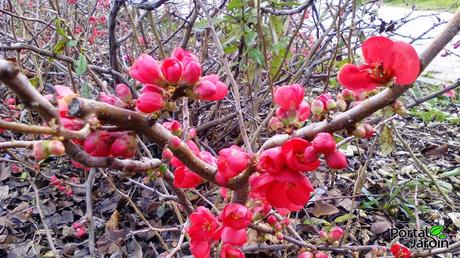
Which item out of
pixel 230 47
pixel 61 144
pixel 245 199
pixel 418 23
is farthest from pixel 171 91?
pixel 418 23

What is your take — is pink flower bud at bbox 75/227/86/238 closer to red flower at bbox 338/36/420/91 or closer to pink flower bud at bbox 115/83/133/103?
pink flower bud at bbox 115/83/133/103

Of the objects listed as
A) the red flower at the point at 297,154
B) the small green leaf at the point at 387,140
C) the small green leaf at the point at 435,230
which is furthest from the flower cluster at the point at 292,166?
the small green leaf at the point at 435,230

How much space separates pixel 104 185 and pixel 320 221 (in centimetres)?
93

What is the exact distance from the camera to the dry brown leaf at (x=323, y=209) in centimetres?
169

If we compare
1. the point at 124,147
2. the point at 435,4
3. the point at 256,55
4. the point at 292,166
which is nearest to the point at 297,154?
the point at 292,166

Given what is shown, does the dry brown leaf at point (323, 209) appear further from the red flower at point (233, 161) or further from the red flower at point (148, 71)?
the red flower at point (148, 71)

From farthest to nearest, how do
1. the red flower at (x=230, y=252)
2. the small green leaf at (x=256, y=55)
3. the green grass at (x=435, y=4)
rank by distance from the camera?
the green grass at (x=435, y=4) → the small green leaf at (x=256, y=55) → the red flower at (x=230, y=252)

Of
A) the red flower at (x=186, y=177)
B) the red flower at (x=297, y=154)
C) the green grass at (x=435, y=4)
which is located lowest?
the green grass at (x=435, y=4)

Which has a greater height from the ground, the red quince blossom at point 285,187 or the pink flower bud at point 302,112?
the pink flower bud at point 302,112

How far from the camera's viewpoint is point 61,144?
0.44 metres

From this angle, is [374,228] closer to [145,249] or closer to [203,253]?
[145,249]

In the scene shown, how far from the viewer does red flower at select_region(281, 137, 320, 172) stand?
1.86ft

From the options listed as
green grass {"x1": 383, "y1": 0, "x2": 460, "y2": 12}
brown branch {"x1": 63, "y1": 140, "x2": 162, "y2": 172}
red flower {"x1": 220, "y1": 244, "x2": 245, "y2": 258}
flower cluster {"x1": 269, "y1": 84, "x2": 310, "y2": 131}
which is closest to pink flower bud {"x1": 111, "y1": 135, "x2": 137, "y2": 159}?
brown branch {"x1": 63, "y1": 140, "x2": 162, "y2": 172}

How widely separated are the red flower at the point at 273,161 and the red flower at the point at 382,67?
0.45ft
